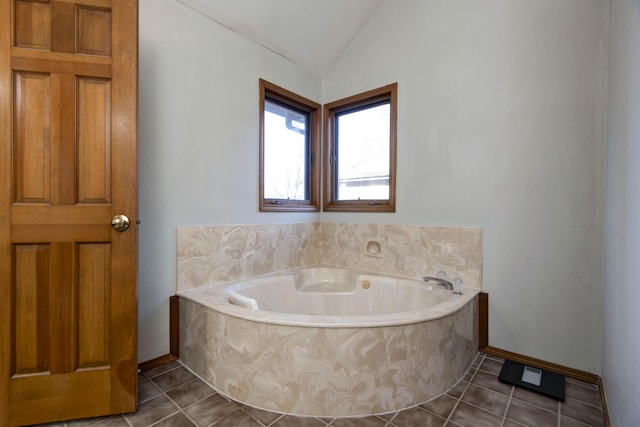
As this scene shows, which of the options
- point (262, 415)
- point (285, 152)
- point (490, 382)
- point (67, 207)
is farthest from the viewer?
point (285, 152)

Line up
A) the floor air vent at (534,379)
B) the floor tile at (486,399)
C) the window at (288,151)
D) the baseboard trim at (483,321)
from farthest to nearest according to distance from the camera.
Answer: the window at (288,151) < the baseboard trim at (483,321) < the floor air vent at (534,379) < the floor tile at (486,399)

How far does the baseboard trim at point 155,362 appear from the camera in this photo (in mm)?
1701

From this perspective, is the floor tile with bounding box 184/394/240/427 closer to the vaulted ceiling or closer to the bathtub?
the bathtub

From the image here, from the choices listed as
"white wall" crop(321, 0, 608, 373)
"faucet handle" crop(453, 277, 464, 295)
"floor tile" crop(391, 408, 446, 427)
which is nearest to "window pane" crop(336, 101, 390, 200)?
"white wall" crop(321, 0, 608, 373)

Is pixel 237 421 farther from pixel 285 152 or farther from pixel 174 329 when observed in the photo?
pixel 285 152

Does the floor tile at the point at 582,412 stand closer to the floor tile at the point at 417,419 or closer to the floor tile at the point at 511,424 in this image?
the floor tile at the point at 511,424

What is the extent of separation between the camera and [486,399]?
4.75 ft

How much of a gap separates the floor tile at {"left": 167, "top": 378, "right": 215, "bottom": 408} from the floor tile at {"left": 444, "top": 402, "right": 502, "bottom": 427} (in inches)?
46.7

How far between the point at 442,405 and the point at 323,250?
159cm

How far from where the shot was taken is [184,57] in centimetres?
186

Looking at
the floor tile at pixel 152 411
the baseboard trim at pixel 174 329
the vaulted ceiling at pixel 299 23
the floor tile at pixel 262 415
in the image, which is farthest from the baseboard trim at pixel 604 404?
the vaulted ceiling at pixel 299 23

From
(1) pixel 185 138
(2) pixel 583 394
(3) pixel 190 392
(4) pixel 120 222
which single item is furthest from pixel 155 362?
(2) pixel 583 394

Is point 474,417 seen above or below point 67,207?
below

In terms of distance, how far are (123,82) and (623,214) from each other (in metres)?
A: 2.04
